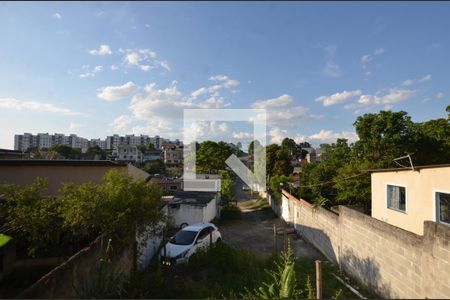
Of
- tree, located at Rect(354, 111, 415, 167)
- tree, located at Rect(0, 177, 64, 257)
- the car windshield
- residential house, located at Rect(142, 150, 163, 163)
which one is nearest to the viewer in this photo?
tree, located at Rect(0, 177, 64, 257)

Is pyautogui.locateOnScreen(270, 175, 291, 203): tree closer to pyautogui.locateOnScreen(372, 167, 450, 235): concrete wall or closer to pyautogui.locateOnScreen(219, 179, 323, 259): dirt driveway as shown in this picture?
pyautogui.locateOnScreen(219, 179, 323, 259): dirt driveway

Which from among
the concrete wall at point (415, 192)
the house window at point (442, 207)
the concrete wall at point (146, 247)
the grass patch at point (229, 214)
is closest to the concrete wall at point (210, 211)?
the grass patch at point (229, 214)

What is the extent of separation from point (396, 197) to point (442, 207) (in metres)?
2.28

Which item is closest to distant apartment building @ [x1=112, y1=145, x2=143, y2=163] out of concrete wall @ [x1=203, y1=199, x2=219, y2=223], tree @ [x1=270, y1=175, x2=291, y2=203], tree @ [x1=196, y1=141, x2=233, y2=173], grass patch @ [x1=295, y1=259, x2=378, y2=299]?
tree @ [x1=196, y1=141, x2=233, y2=173]

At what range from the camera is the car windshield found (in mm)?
9141

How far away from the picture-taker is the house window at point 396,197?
1028 cm

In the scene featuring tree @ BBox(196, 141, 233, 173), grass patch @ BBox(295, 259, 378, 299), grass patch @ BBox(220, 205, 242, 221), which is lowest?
grass patch @ BBox(220, 205, 242, 221)

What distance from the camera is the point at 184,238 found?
936 cm

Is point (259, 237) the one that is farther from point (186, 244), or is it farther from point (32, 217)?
point (32, 217)

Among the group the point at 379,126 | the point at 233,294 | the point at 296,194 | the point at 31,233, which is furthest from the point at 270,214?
the point at 31,233

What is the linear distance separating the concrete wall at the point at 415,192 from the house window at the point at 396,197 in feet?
0.50

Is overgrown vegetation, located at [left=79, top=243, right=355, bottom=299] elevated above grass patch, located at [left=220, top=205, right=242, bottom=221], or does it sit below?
above

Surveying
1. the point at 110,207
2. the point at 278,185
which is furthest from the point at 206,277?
the point at 278,185

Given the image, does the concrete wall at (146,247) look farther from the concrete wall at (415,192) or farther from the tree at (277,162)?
the tree at (277,162)
